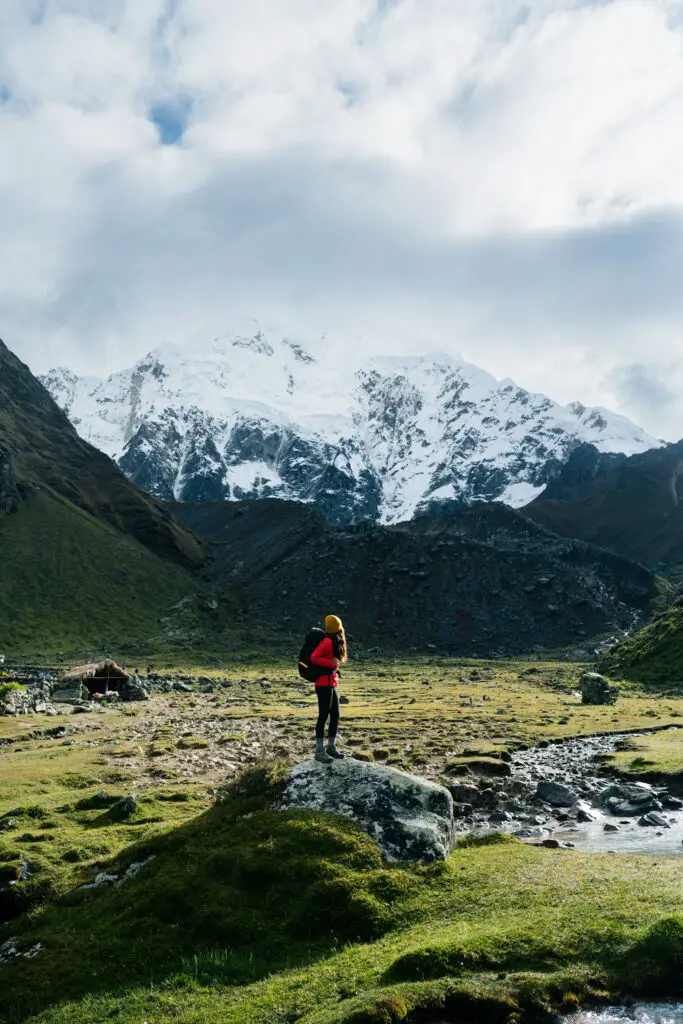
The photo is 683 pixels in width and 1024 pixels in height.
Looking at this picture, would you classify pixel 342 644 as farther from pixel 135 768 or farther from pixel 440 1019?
pixel 135 768

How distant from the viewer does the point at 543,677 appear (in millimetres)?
118125

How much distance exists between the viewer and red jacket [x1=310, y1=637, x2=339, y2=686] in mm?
21297

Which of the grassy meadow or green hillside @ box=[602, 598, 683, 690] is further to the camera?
green hillside @ box=[602, 598, 683, 690]

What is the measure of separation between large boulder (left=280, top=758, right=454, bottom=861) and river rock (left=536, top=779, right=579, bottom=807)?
1649cm

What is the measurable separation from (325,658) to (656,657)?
95.4m

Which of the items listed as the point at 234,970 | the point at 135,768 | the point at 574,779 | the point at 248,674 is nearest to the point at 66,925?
the point at 234,970

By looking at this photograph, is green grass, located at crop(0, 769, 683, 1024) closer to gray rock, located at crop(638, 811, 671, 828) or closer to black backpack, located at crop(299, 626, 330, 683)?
black backpack, located at crop(299, 626, 330, 683)

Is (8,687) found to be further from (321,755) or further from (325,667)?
(325,667)

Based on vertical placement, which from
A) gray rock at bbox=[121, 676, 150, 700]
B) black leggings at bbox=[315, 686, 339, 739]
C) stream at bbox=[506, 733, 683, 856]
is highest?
black leggings at bbox=[315, 686, 339, 739]

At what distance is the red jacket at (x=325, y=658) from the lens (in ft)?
69.9

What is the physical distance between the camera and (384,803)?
1925 centimetres

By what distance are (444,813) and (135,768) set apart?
80.4 feet

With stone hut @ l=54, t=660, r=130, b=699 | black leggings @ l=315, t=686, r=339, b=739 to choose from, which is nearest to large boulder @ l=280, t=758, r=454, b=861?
black leggings @ l=315, t=686, r=339, b=739

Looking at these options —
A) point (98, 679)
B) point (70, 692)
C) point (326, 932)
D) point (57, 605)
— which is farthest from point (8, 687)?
point (57, 605)
